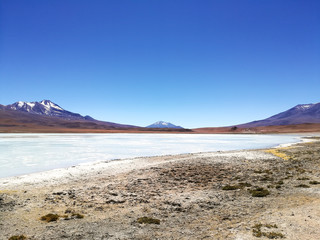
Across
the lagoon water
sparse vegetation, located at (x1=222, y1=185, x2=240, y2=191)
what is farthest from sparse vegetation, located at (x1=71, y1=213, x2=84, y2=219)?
the lagoon water

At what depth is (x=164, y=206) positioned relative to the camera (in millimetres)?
7992

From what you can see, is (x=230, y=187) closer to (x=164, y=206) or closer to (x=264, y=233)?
A: (x=164, y=206)

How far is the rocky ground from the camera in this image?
5.93 m

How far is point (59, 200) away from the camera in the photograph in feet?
28.5

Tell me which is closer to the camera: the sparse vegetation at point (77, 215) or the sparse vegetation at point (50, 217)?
the sparse vegetation at point (50, 217)

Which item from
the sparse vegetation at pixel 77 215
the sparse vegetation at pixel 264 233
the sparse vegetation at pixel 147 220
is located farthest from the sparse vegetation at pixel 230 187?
the sparse vegetation at pixel 77 215

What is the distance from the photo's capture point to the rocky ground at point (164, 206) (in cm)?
593

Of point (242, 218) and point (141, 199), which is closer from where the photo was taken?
point (242, 218)

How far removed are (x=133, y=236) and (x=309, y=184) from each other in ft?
27.4

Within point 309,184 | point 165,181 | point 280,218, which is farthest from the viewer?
point 165,181

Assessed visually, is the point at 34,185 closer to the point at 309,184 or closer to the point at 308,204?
the point at 308,204

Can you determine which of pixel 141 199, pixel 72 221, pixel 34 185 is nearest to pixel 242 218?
pixel 141 199

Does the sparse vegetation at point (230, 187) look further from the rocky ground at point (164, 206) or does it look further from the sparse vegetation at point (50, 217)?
the sparse vegetation at point (50, 217)

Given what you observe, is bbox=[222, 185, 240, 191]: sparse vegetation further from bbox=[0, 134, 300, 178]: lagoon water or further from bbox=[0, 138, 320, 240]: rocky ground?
bbox=[0, 134, 300, 178]: lagoon water
